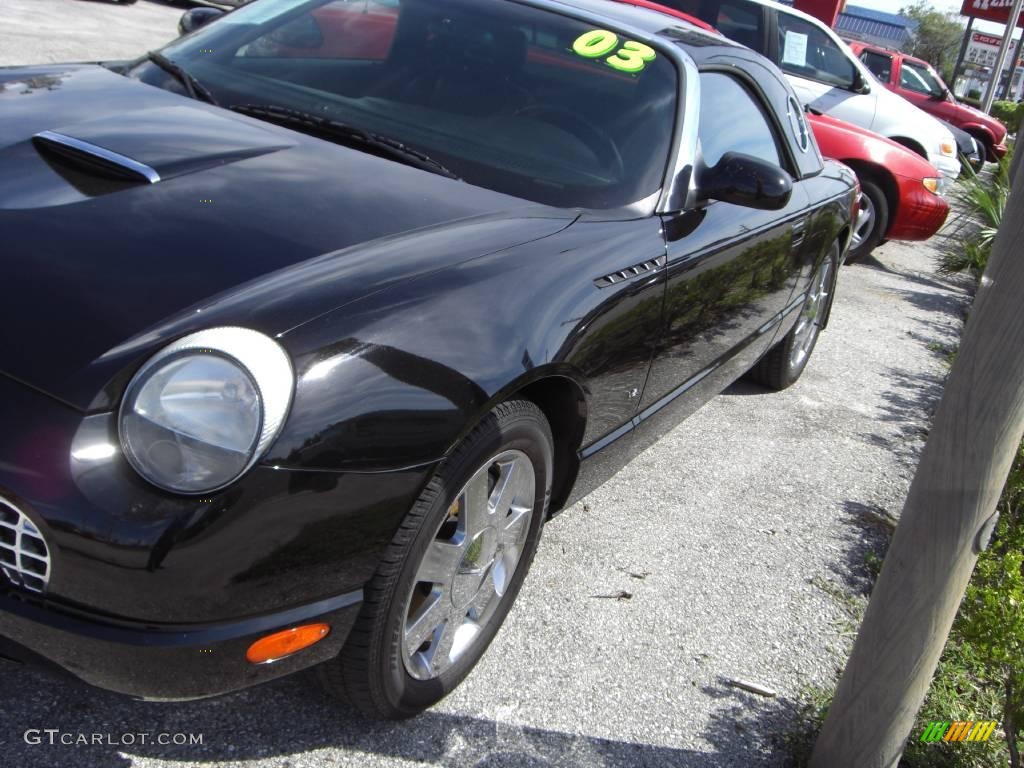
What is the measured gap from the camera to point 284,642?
1.83m

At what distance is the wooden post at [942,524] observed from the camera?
199 centimetres

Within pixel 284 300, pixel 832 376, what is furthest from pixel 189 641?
pixel 832 376

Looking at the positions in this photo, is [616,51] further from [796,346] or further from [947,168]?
[947,168]

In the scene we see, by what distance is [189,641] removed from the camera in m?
1.71

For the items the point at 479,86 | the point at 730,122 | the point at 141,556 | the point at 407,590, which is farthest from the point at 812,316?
the point at 141,556

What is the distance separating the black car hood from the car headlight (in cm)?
6

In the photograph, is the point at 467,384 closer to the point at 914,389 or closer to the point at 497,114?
the point at 497,114

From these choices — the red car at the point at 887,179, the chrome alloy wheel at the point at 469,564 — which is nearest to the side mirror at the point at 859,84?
Result: the red car at the point at 887,179

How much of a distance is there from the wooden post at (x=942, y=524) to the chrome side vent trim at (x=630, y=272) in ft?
2.76

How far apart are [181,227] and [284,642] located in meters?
0.90

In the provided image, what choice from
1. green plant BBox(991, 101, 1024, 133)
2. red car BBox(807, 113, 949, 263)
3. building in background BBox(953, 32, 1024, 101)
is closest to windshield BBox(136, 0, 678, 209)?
red car BBox(807, 113, 949, 263)

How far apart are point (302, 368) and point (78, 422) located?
38 cm

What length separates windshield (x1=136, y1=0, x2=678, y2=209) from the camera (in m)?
2.90

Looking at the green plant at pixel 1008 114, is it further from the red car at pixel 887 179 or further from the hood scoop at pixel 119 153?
the hood scoop at pixel 119 153
